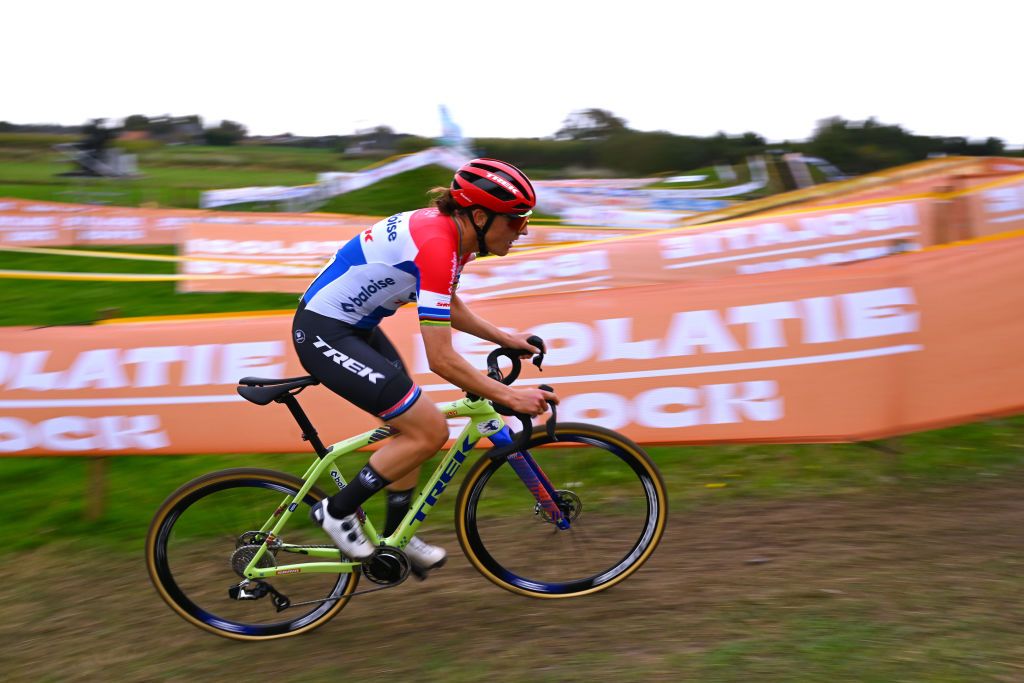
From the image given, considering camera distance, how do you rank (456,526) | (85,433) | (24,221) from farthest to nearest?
(24,221) → (85,433) → (456,526)

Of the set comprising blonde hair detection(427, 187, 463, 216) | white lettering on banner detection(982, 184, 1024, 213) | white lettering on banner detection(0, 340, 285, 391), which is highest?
blonde hair detection(427, 187, 463, 216)

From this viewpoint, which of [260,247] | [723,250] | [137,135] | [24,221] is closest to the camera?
[723,250]

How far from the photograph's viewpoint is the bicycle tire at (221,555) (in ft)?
13.5

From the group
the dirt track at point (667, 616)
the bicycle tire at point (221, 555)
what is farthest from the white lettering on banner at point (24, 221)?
the bicycle tire at point (221, 555)

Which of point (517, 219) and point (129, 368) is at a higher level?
point (517, 219)

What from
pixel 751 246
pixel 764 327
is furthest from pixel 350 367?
pixel 751 246

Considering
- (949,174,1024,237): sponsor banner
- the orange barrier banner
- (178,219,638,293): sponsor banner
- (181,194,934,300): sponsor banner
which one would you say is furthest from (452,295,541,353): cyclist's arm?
(178,219,638,293): sponsor banner

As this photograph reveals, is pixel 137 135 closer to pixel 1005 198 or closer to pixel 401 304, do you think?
pixel 1005 198

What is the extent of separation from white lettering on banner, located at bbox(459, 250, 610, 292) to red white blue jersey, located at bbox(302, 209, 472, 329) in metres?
5.74

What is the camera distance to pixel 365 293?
3.85m

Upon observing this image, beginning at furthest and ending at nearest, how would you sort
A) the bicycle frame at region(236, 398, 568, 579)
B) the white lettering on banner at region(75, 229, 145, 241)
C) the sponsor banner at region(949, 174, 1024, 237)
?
the white lettering on banner at region(75, 229, 145, 241), the sponsor banner at region(949, 174, 1024, 237), the bicycle frame at region(236, 398, 568, 579)

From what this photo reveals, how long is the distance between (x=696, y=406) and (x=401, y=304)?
8.89 ft

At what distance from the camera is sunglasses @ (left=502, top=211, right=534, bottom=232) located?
382 cm

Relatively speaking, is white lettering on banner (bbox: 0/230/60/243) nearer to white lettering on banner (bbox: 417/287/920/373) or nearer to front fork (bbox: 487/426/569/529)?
white lettering on banner (bbox: 417/287/920/373)
